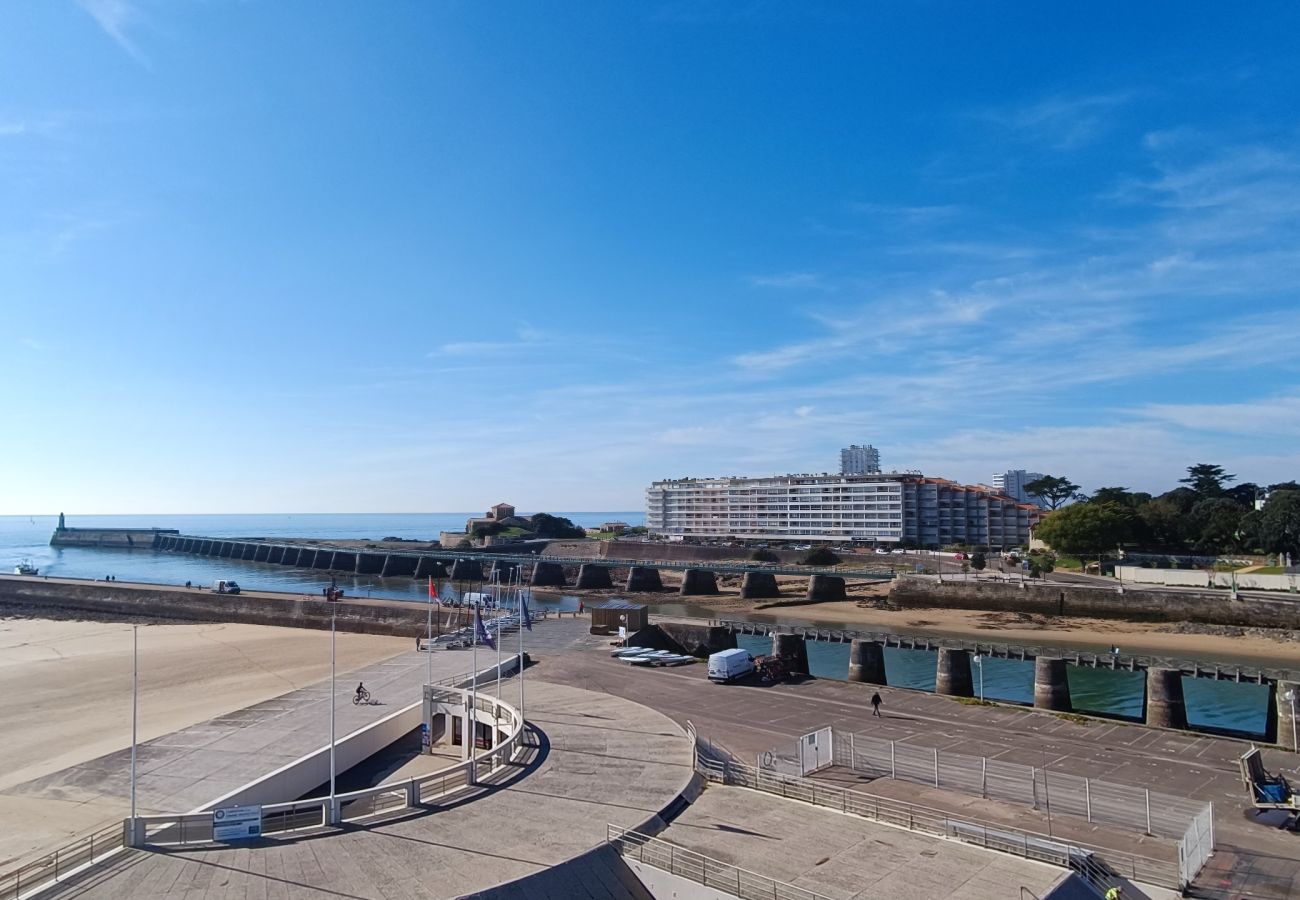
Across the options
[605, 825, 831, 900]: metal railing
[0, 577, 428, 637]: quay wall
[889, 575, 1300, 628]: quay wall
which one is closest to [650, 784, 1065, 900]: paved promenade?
[605, 825, 831, 900]: metal railing

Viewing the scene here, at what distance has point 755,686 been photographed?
3669cm

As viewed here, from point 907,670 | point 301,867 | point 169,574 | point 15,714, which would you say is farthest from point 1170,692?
point 169,574

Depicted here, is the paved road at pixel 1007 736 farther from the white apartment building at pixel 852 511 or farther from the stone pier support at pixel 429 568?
the white apartment building at pixel 852 511

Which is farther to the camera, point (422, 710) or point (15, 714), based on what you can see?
point (15, 714)

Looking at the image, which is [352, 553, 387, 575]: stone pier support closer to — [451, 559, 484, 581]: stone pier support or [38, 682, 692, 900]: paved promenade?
[451, 559, 484, 581]: stone pier support

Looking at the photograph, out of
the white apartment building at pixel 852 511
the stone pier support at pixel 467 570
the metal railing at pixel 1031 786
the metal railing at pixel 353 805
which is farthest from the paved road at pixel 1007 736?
the white apartment building at pixel 852 511

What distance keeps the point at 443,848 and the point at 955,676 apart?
91.4ft

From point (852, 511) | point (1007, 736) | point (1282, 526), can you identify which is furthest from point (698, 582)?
point (1007, 736)

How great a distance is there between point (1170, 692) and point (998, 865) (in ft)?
73.7

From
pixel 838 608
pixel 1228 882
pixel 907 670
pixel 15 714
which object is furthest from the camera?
pixel 838 608

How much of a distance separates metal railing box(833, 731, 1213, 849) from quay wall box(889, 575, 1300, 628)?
51674mm

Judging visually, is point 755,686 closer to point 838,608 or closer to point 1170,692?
point 1170,692

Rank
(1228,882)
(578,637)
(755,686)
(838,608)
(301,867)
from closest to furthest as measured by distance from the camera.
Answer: (301,867) < (1228,882) < (755,686) < (578,637) < (838,608)

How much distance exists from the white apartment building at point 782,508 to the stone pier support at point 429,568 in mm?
50284
